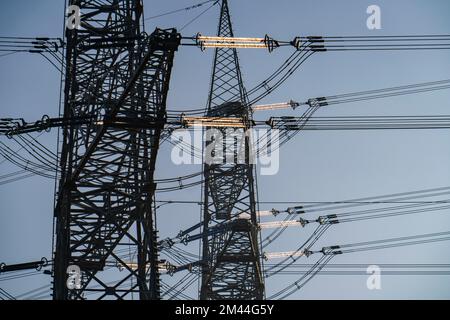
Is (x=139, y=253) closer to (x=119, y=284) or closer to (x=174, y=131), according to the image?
(x=119, y=284)

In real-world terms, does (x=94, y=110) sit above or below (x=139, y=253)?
above

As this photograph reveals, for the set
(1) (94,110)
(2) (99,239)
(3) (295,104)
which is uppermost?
(3) (295,104)

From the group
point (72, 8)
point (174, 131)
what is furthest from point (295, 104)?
point (72, 8)

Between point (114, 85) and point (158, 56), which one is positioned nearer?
point (158, 56)

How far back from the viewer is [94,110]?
68.9 feet

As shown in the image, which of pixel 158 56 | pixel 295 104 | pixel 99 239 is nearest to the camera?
pixel 158 56

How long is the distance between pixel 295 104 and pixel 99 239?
2404 centimetres
